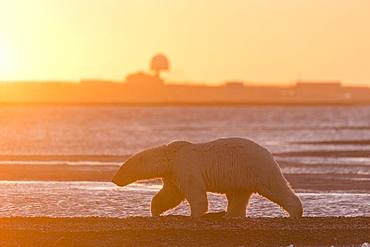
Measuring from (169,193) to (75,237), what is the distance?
13.0ft

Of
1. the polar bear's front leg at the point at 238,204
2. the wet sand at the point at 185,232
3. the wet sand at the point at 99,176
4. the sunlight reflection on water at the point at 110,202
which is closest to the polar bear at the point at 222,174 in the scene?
the polar bear's front leg at the point at 238,204

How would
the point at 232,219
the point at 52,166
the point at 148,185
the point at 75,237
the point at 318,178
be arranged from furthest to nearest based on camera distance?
the point at 52,166 < the point at 318,178 < the point at 148,185 < the point at 232,219 < the point at 75,237

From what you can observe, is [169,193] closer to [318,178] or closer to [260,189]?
[260,189]

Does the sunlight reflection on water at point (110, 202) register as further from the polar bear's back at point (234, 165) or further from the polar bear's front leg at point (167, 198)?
the polar bear's back at point (234, 165)

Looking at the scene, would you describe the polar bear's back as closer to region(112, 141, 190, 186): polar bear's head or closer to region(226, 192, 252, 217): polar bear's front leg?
region(226, 192, 252, 217): polar bear's front leg

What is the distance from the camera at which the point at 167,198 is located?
23.7 meters

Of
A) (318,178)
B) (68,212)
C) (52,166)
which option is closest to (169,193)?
(68,212)

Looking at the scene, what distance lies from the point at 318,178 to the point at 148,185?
7539mm

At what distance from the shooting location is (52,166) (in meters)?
47.7

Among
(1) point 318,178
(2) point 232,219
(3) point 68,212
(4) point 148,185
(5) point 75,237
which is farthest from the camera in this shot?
(1) point 318,178

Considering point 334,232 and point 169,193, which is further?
point 169,193

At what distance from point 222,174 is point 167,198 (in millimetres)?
1536

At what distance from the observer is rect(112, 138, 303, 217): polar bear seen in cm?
2289

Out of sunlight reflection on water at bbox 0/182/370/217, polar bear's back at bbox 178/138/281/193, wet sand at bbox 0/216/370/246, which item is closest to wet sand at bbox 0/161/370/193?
sunlight reflection on water at bbox 0/182/370/217
